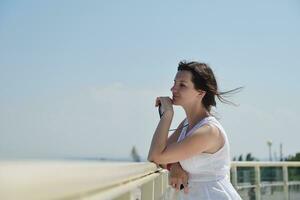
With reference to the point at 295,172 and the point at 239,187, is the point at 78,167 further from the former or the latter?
the point at 295,172

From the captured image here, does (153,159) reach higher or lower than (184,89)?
lower

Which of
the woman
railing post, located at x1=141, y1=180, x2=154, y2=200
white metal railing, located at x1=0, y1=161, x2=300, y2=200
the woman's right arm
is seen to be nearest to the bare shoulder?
the woman

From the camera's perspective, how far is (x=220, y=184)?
6.36 ft

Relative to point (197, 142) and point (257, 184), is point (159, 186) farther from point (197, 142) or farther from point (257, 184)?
point (257, 184)

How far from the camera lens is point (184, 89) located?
6.88 ft

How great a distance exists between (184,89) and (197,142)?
0.30m

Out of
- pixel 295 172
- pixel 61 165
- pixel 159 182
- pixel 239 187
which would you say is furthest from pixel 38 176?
pixel 295 172

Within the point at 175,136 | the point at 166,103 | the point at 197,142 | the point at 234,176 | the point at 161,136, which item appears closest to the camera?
the point at 197,142

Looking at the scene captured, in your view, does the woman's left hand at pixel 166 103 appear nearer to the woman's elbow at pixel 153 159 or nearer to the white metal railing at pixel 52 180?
the woman's elbow at pixel 153 159

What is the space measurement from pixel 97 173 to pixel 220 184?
4.02 feet

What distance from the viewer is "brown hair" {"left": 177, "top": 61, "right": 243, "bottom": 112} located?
2.09m

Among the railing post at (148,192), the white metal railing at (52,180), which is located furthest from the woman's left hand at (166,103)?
the white metal railing at (52,180)

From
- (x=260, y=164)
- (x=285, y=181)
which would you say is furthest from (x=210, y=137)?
(x=285, y=181)

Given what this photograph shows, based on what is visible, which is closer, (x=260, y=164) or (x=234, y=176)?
(x=234, y=176)
